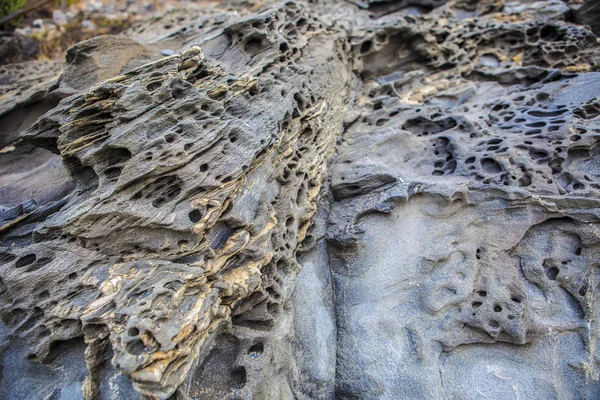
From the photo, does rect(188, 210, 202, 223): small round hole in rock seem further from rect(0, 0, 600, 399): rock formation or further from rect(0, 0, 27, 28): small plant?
rect(0, 0, 27, 28): small plant

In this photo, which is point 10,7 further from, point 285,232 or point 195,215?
point 285,232

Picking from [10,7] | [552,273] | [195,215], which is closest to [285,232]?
[195,215]

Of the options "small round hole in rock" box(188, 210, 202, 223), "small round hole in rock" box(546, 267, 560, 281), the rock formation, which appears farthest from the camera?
"small round hole in rock" box(546, 267, 560, 281)

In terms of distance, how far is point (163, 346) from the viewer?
232 cm

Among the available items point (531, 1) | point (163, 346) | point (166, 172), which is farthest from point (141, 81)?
point (531, 1)

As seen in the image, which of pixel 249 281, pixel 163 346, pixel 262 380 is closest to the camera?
pixel 163 346

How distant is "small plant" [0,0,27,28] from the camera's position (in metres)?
8.57

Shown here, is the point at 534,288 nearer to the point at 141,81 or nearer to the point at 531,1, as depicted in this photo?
the point at 141,81

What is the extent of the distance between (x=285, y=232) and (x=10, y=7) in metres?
9.12

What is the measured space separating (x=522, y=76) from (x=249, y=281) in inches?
202

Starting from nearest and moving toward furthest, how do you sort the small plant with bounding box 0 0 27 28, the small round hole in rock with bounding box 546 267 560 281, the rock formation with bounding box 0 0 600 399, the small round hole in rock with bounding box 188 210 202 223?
the rock formation with bounding box 0 0 600 399 < the small round hole in rock with bounding box 188 210 202 223 < the small round hole in rock with bounding box 546 267 560 281 < the small plant with bounding box 0 0 27 28

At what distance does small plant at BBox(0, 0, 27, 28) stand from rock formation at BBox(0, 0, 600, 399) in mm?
4712

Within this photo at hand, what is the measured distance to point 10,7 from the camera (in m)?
8.67

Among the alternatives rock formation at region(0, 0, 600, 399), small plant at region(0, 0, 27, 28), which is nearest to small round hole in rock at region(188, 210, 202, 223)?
rock formation at region(0, 0, 600, 399)
